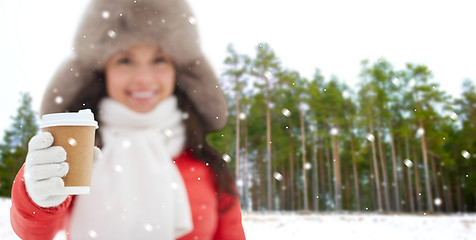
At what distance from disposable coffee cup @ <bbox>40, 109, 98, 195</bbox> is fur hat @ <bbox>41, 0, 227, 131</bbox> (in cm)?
106

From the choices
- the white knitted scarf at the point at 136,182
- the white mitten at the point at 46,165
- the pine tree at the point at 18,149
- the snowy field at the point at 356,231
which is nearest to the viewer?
the white mitten at the point at 46,165

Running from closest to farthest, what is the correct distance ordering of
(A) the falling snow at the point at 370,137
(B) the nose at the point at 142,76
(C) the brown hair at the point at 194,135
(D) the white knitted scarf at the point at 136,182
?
(D) the white knitted scarf at the point at 136,182, (B) the nose at the point at 142,76, (C) the brown hair at the point at 194,135, (A) the falling snow at the point at 370,137

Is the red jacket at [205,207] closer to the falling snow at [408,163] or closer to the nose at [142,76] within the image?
the nose at [142,76]

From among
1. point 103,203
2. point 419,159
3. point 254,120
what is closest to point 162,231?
point 103,203

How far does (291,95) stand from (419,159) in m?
17.1

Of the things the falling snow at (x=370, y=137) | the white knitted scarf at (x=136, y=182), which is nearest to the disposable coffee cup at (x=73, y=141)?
the white knitted scarf at (x=136, y=182)

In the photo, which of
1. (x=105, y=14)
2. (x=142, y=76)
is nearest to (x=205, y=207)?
(x=142, y=76)

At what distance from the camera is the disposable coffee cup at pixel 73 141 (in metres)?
1.65

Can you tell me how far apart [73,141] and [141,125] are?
107cm

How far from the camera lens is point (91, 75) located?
Answer: 2.75 m

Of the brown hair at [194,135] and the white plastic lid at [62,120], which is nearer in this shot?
the white plastic lid at [62,120]

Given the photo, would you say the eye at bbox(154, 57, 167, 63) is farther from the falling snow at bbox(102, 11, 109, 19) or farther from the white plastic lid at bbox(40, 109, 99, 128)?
the white plastic lid at bbox(40, 109, 99, 128)

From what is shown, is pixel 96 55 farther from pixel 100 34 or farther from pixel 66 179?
pixel 66 179

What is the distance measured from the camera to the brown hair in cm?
277
